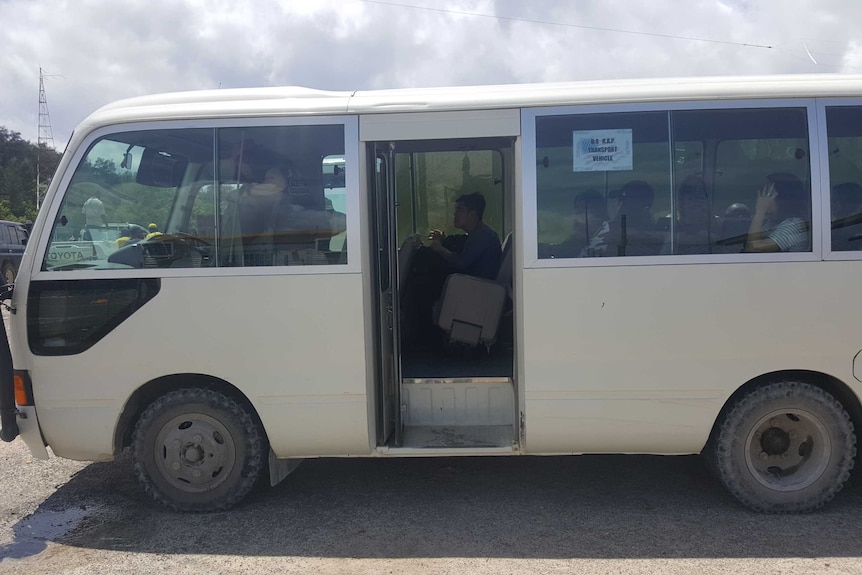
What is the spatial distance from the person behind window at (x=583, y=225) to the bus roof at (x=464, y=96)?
1.96ft

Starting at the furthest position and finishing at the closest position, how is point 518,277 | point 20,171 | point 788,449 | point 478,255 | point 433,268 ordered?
1. point 20,171
2. point 433,268
3. point 478,255
4. point 788,449
5. point 518,277

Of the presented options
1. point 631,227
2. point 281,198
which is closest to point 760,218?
point 631,227

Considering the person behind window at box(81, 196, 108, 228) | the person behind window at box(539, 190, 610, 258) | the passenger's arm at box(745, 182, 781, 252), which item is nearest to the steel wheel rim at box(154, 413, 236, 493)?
the person behind window at box(81, 196, 108, 228)

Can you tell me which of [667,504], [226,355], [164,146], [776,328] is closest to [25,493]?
[226,355]

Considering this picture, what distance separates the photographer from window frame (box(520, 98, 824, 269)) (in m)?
3.86

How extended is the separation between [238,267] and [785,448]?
3680mm

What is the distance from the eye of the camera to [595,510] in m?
4.23

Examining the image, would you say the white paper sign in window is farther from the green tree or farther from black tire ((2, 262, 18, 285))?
the green tree

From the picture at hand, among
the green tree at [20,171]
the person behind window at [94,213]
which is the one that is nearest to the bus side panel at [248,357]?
the person behind window at [94,213]

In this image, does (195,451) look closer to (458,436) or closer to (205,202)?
(205,202)

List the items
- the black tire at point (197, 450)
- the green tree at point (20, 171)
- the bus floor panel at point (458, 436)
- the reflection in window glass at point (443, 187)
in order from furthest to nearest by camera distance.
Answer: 1. the green tree at point (20, 171)
2. the reflection in window glass at point (443, 187)
3. the bus floor panel at point (458, 436)
4. the black tire at point (197, 450)

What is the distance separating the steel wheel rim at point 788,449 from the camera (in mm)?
4016

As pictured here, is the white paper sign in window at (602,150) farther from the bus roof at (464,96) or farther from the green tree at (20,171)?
the green tree at (20,171)

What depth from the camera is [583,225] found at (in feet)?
13.0
